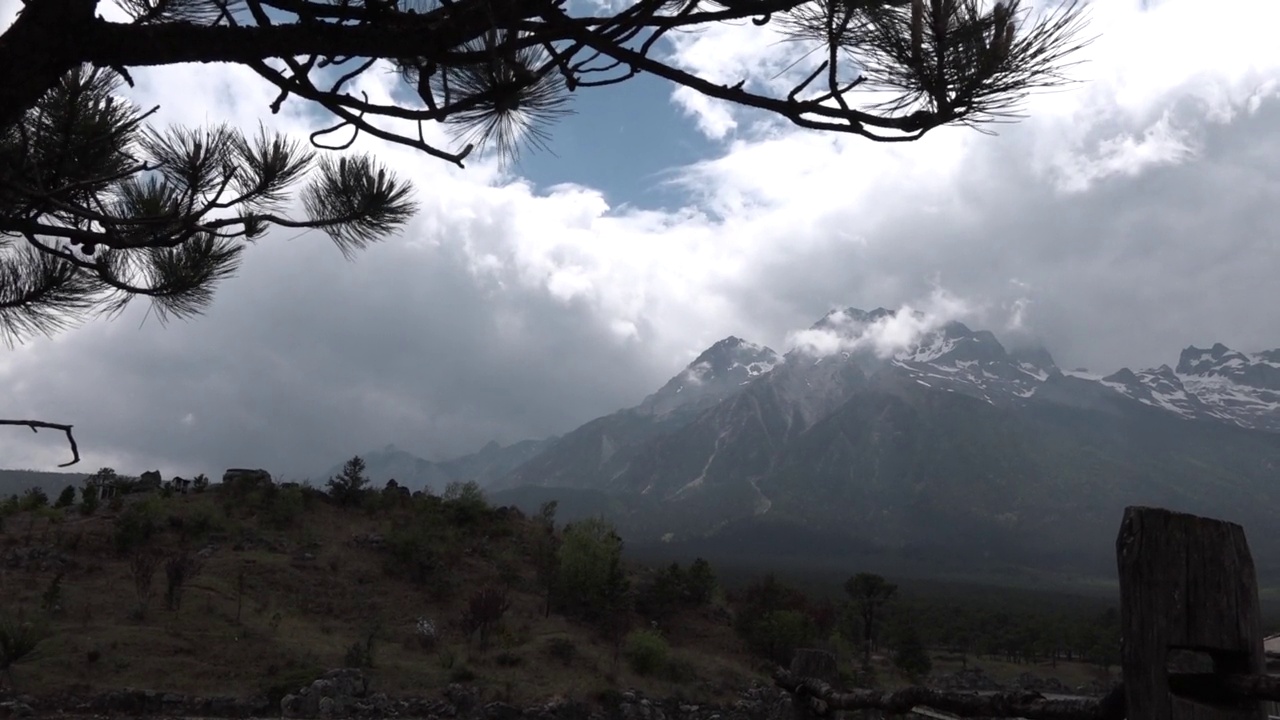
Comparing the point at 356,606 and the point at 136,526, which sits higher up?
the point at 136,526

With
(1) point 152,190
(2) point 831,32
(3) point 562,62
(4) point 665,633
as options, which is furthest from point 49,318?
(4) point 665,633

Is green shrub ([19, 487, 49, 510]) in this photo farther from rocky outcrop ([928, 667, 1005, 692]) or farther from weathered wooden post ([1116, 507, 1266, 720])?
weathered wooden post ([1116, 507, 1266, 720])

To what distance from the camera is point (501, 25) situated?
2.77m

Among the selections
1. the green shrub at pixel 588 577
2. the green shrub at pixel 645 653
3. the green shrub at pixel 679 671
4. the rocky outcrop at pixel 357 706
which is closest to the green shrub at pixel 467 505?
the green shrub at pixel 588 577

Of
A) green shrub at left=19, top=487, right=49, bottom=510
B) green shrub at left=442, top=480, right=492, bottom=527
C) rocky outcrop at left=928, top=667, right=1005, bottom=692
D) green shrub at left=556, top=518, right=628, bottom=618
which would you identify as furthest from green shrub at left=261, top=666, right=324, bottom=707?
rocky outcrop at left=928, top=667, right=1005, bottom=692

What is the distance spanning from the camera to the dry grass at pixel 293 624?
1596 cm

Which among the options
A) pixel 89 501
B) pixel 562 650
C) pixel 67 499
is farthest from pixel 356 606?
pixel 67 499

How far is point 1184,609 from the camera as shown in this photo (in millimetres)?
1855

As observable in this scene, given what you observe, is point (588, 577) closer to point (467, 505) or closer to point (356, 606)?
point (356, 606)

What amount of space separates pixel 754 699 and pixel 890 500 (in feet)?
614

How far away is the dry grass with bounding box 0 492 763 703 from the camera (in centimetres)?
1596

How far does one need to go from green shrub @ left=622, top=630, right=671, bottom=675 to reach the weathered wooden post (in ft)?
65.2

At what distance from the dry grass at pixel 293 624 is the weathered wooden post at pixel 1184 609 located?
1646 centimetres

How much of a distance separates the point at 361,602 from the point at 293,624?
2567 millimetres
